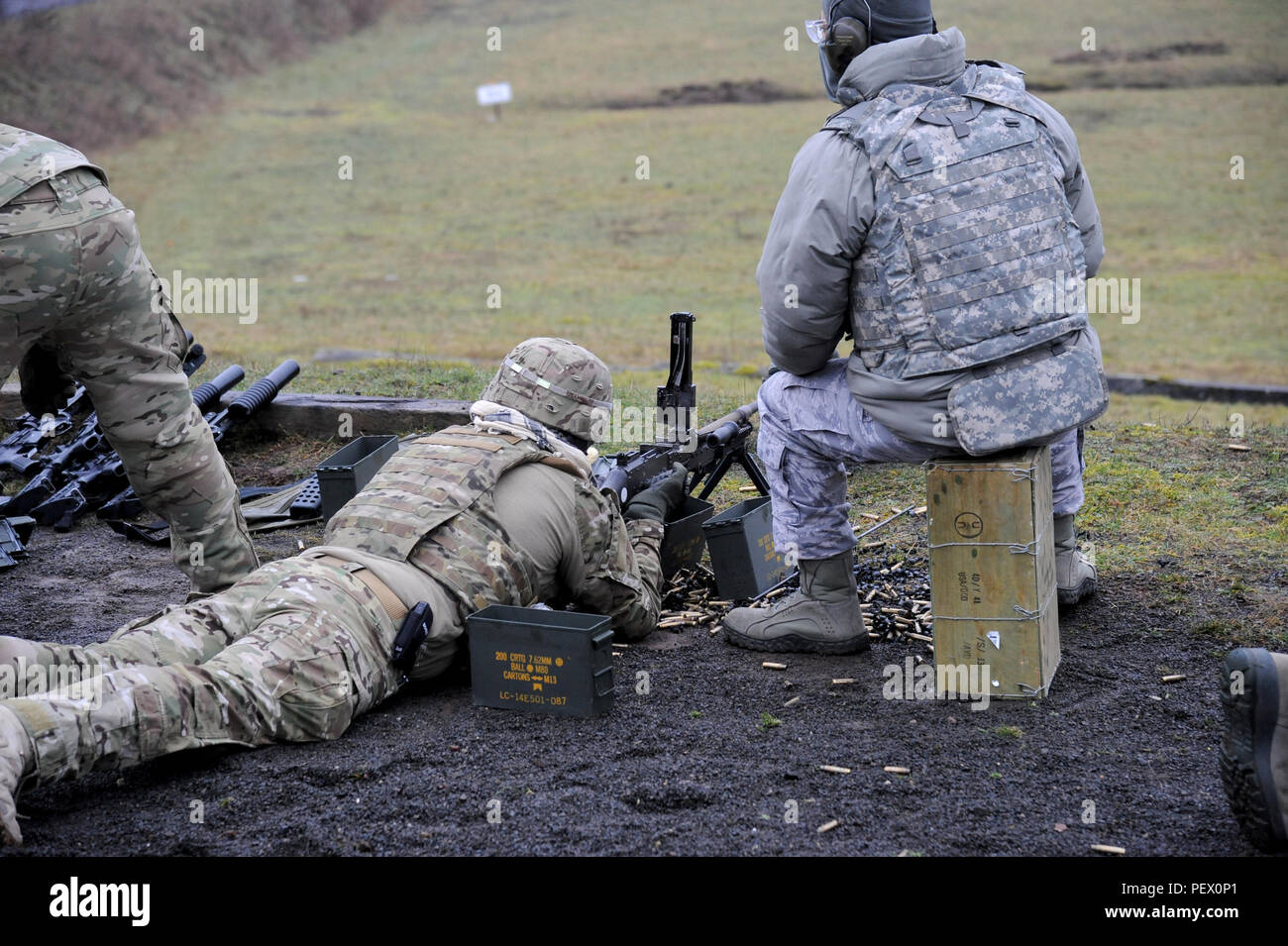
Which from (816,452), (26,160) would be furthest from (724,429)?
(26,160)

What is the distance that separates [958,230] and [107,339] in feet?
9.60

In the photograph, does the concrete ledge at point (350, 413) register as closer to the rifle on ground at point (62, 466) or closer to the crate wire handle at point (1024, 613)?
the rifle on ground at point (62, 466)

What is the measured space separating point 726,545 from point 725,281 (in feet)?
48.4

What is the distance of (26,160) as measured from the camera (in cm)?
409

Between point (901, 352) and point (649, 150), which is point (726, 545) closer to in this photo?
point (901, 352)

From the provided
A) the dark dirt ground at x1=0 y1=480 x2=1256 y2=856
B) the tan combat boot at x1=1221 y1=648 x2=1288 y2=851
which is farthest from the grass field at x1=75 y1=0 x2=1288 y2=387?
the tan combat boot at x1=1221 y1=648 x2=1288 y2=851

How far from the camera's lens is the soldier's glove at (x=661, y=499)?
5.05 metres

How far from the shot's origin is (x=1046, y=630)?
4.06 meters

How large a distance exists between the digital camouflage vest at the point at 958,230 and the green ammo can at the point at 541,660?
50.6 inches

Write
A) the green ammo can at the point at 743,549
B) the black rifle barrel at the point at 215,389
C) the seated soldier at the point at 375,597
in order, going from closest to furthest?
the seated soldier at the point at 375,597, the green ammo can at the point at 743,549, the black rifle barrel at the point at 215,389

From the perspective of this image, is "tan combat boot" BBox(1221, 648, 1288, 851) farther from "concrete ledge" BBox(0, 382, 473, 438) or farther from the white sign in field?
the white sign in field

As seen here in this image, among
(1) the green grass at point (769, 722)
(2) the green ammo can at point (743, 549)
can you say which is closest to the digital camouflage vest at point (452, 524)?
(1) the green grass at point (769, 722)

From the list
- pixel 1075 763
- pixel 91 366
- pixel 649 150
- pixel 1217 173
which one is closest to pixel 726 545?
pixel 1075 763

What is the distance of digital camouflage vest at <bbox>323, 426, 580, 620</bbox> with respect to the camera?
4059 mm
